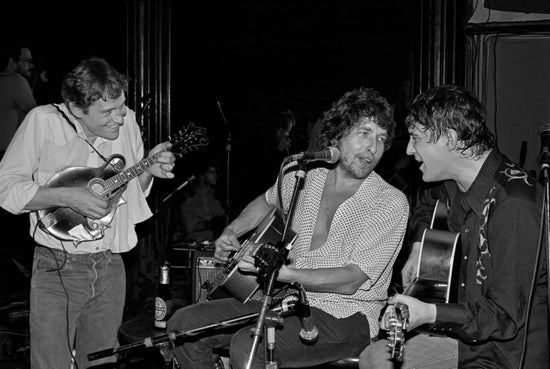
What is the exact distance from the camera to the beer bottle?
516 centimetres

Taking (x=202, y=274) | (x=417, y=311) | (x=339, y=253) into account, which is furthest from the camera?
(x=202, y=274)

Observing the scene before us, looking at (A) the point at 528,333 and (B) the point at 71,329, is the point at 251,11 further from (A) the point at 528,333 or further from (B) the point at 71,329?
(A) the point at 528,333

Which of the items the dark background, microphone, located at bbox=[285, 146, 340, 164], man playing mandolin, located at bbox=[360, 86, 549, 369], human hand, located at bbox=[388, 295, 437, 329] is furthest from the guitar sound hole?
the dark background

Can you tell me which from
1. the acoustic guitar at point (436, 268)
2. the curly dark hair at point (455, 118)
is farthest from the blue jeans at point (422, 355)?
the curly dark hair at point (455, 118)

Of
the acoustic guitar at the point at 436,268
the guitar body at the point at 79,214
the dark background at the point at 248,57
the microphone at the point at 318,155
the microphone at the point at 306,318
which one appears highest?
the dark background at the point at 248,57

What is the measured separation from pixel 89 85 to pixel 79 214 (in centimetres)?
72

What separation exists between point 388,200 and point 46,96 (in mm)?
4081

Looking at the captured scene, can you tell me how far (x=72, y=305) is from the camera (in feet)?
13.3

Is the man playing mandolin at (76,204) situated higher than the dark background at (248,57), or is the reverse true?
the dark background at (248,57)

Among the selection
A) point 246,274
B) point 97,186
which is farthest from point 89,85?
point 246,274

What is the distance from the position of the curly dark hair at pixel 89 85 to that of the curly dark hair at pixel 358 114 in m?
1.23

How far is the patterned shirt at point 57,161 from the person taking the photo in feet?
13.0

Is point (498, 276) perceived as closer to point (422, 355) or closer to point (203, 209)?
point (422, 355)

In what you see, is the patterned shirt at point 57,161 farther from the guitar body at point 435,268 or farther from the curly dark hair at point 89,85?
the guitar body at point 435,268
